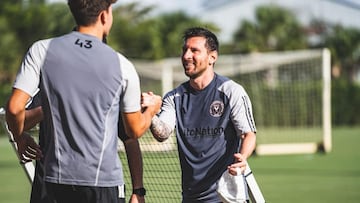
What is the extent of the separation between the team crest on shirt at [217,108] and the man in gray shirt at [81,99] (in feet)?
5.84

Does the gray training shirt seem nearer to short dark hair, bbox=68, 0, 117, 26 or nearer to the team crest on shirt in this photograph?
short dark hair, bbox=68, 0, 117, 26

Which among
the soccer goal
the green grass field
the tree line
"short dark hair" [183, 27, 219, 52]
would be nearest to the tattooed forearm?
"short dark hair" [183, 27, 219, 52]

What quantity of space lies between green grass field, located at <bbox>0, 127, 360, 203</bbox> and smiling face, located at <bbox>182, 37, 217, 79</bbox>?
5.70ft

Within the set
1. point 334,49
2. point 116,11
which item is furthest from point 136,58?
point 334,49

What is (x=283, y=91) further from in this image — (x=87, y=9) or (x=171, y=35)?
(x=87, y=9)

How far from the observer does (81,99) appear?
4848 mm

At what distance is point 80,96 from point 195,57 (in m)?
2.04

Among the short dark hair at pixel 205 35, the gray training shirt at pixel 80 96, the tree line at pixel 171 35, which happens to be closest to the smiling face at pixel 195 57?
the short dark hair at pixel 205 35

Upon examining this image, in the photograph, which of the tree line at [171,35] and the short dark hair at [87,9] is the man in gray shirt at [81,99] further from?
the tree line at [171,35]

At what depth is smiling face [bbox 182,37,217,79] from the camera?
6.75 metres

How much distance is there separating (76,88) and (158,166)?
3835 millimetres

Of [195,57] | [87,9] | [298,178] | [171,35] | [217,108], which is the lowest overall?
[298,178]

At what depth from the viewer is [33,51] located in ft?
16.0

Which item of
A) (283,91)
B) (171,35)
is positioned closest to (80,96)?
(283,91)
